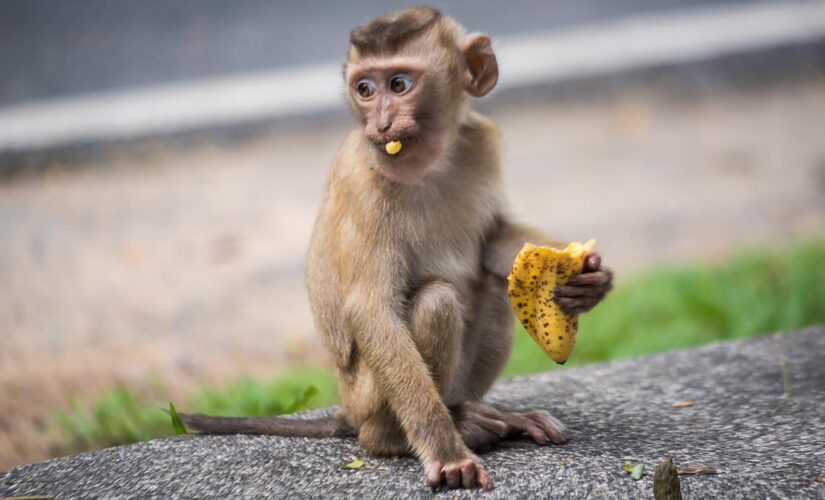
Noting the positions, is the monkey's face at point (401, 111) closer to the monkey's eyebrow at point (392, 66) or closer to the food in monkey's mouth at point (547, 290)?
the monkey's eyebrow at point (392, 66)

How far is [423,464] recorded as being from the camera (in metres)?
3.89

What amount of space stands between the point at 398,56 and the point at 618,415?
5.93 ft

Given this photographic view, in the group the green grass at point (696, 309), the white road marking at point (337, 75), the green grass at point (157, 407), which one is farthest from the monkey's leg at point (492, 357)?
the white road marking at point (337, 75)

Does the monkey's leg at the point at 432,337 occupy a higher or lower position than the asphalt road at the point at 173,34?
lower

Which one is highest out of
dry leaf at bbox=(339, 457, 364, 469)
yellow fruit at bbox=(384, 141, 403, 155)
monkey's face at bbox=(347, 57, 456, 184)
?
monkey's face at bbox=(347, 57, 456, 184)

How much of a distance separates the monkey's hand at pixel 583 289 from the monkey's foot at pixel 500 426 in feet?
1.59

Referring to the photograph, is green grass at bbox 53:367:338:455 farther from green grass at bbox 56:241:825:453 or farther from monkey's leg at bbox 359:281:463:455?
monkey's leg at bbox 359:281:463:455

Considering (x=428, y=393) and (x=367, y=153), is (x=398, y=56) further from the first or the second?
(x=428, y=393)

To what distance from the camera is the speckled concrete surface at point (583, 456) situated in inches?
146

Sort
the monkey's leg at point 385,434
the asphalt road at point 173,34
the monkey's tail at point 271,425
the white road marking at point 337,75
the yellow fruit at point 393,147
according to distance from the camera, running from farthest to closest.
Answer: the asphalt road at point 173,34, the white road marking at point 337,75, the monkey's tail at point 271,425, the monkey's leg at point 385,434, the yellow fruit at point 393,147

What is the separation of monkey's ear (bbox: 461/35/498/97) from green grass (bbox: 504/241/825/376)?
Answer: 2.80 meters

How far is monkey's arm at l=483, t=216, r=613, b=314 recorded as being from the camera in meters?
4.10

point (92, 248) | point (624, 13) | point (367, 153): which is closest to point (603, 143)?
point (624, 13)

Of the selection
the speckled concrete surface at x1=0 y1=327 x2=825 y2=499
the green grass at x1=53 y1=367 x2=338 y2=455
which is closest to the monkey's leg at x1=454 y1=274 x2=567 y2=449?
the speckled concrete surface at x1=0 y1=327 x2=825 y2=499
